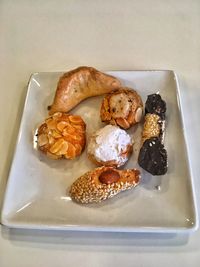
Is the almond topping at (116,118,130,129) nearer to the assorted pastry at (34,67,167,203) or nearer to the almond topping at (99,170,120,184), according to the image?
the assorted pastry at (34,67,167,203)

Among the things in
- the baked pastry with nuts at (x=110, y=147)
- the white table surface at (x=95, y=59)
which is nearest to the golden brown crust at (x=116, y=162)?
the baked pastry with nuts at (x=110, y=147)

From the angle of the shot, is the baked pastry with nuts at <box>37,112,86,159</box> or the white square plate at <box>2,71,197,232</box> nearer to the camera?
the white square plate at <box>2,71,197,232</box>

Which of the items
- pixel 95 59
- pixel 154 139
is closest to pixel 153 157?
pixel 154 139

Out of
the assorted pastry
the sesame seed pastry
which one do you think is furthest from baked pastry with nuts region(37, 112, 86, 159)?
the sesame seed pastry

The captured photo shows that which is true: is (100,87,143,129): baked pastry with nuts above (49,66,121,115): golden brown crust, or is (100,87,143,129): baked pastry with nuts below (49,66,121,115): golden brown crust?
below

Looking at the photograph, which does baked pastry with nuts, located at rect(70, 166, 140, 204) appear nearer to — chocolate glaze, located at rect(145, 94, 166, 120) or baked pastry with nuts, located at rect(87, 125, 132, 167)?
baked pastry with nuts, located at rect(87, 125, 132, 167)

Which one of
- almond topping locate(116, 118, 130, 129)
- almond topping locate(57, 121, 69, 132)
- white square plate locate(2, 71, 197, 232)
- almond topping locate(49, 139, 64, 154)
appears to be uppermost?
almond topping locate(116, 118, 130, 129)

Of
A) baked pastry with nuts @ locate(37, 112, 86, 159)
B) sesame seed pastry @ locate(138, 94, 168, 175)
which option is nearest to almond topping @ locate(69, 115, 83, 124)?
baked pastry with nuts @ locate(37, 112, 86, 159)
